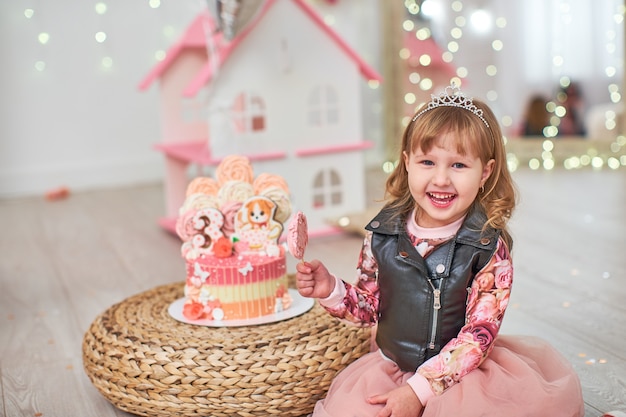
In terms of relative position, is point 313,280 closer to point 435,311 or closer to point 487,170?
point 435,311

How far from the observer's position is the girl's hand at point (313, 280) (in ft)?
4.47

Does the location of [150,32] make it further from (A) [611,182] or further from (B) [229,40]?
(A) [611,182]

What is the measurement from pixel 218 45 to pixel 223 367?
1749 mm

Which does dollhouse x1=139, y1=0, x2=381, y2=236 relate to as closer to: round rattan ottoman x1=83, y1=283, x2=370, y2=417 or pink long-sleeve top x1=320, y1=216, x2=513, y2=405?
round rattan ottoman x1=83, y1=283, x2=370, y2=417

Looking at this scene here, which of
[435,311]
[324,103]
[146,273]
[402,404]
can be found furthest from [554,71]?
[402,404]

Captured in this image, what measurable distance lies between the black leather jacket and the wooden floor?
0.37 metres

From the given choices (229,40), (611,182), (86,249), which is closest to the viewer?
(229,40)

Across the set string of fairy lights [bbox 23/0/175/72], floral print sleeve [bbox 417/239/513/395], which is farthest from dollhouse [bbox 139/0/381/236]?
floral print sleeve [bbox 417/239/513/395]

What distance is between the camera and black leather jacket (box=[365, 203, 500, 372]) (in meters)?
1.36

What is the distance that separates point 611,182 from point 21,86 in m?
2.80

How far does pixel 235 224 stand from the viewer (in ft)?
5.66

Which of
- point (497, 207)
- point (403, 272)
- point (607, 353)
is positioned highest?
point (497, 207)

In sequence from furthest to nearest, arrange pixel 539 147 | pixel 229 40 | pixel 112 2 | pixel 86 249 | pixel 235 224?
pixel 539 147 < pixel 112 2 < pixel 86 249 < pixel 229 40 < pixel 235 224

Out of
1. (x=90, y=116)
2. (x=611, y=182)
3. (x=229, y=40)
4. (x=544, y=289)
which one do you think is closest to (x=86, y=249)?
(x=229, y=40)
